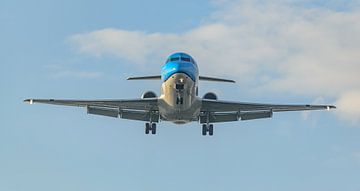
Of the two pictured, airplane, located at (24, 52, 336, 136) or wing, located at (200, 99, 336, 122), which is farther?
wing, located at (200, 99, 336, 122)

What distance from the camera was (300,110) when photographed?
54312mm

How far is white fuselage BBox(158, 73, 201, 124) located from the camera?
155 ft

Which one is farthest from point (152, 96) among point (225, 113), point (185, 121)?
point (225, 113)

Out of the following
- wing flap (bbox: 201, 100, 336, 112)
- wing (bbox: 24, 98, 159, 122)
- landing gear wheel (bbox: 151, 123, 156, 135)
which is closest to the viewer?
wing (bbox: 24, 98, 159, 122)

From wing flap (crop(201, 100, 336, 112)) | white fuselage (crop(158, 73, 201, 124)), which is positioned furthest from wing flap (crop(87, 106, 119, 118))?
wing flap (crop(201, 100, 336, 112))

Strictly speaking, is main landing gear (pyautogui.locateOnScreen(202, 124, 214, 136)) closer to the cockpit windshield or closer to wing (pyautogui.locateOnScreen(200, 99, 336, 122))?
wing (pyautogui.locateOnScreen(200, 99, 336, 122))

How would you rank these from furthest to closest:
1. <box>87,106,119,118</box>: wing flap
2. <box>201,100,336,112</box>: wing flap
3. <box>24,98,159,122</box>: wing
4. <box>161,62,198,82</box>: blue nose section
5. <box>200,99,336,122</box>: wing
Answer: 1. <box>87,106,119,118</box>: wing flap
2. <box>200,99,336,122</box>: wing
3. <box>201,100,336,112</box>: wing flap
4. <box>24,98,159,122</box>: wing
5. <box>161,62,198,82</box>: blue nose section

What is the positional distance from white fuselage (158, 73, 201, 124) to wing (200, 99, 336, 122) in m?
1.60

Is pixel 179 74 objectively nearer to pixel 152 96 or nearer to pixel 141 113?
pixel 152 96

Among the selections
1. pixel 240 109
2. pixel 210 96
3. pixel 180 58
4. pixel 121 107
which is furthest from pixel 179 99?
pixel 240 109

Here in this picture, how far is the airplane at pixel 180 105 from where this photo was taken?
47688 mm

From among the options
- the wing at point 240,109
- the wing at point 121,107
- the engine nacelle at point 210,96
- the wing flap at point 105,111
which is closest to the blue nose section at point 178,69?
the wing at point 121,107

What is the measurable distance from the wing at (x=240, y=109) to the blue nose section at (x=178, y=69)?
2.89 metres

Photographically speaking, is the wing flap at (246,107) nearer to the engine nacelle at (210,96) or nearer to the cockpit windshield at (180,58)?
the engine nacelle at (210,96)
